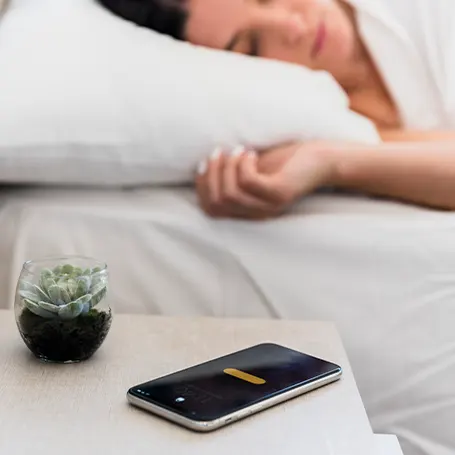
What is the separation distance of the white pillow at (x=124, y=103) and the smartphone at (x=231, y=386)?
271 mm

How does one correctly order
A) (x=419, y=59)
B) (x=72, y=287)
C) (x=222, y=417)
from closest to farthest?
(x=222, y=417), (x=72, y=287), (x=419, y=59)

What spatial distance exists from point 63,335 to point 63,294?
0.04 metres

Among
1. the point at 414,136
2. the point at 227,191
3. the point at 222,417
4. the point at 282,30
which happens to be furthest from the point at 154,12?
the point at 222,417

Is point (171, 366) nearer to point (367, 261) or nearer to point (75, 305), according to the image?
point (75, 305)

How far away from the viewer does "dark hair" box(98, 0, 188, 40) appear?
97 cm

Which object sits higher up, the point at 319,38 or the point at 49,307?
the point at 319,38

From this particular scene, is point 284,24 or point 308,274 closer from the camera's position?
point 308,274

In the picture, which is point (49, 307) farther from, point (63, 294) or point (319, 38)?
point (319, 38)

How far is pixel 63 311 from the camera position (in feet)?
2.13

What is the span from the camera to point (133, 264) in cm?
85

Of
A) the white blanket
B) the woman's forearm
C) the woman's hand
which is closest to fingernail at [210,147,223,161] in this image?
the woman's hand

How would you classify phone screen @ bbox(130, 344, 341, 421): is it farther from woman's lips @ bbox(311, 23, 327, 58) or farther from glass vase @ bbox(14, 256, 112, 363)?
woman's lips @ bbox(311, 23, 327, 58)

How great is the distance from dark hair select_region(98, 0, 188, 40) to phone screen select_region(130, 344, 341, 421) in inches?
18.7

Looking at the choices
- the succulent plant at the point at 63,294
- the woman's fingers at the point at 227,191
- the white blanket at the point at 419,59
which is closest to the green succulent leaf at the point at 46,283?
the succulent plant at the point at 63,294
